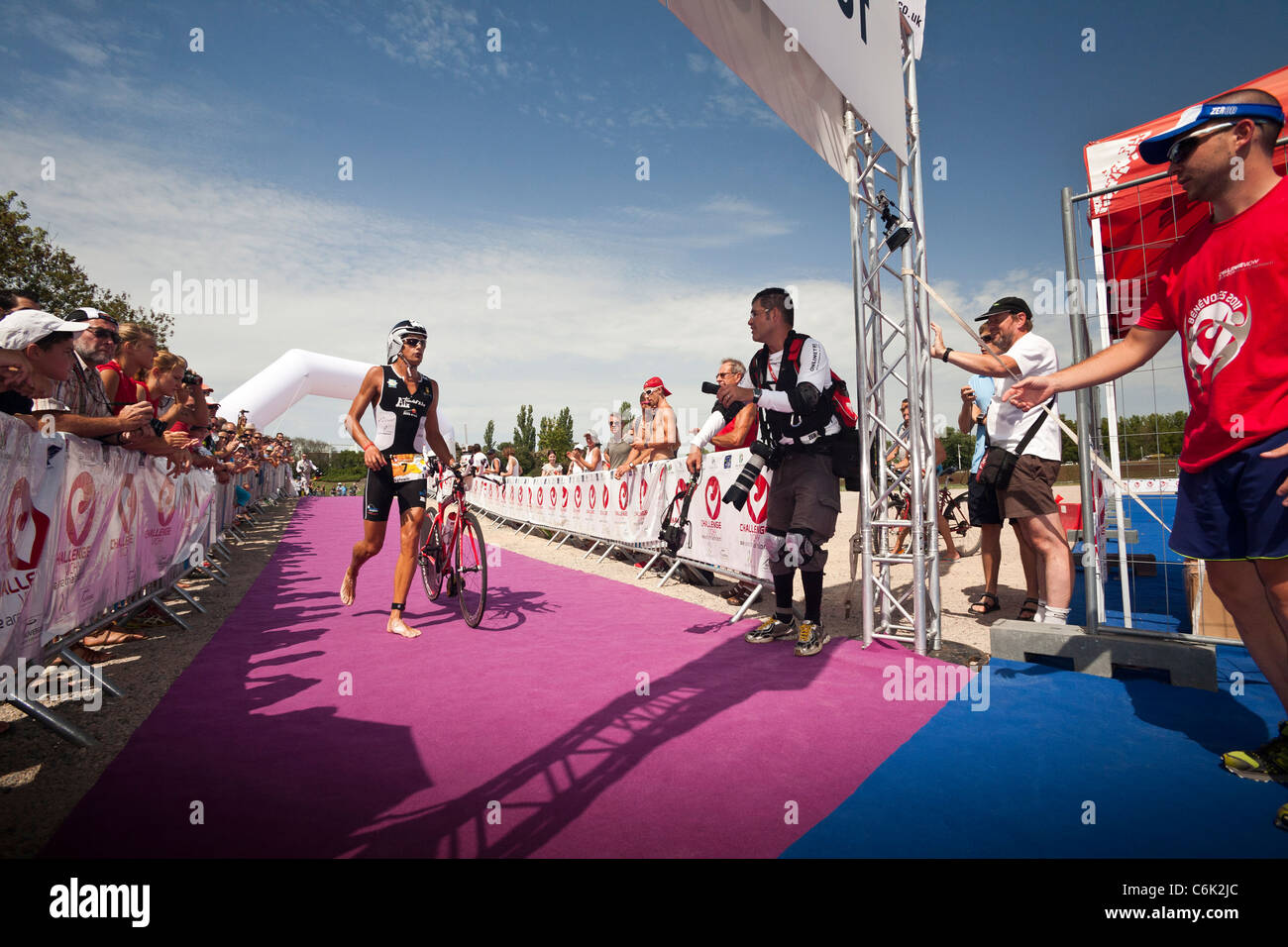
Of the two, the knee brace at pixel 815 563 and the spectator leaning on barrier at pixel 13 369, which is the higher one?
the spectator leaning on barrier at pixel 13 369

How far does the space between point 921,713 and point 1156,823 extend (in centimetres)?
118

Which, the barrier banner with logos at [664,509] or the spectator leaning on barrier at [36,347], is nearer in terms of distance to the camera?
Result: the spectator leaning on barrier at [36,347]

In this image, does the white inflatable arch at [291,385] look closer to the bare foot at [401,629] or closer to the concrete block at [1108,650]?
the bare foot at [401,629]

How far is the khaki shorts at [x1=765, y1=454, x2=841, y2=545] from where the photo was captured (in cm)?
428

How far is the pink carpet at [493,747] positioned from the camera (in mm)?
2033

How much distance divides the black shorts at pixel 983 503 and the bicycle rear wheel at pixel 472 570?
3.76 metres

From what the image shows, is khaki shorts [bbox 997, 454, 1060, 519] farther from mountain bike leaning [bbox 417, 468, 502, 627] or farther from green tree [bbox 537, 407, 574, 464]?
green tree [bbox 537, 407, 574, 464]

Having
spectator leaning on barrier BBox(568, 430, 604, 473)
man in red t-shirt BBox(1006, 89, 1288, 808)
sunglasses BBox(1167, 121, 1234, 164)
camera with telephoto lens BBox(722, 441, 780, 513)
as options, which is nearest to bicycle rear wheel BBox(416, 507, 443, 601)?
camera with telephoto lens BBox(722, 441, 780, 513)

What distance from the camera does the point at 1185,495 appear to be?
7.98ft

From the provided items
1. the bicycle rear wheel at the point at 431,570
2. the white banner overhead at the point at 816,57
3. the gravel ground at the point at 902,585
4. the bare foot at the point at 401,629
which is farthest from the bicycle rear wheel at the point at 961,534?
the bare foot at the point at 401,629

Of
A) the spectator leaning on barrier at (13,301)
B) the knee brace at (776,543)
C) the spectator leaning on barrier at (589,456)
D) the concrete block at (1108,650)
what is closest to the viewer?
the concrete block at (1108,650)

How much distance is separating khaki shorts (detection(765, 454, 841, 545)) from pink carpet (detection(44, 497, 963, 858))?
0.85m

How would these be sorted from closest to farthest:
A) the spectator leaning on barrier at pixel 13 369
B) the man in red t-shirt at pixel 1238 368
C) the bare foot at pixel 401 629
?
the man in red t-shirt at pixel 1238 368, the spectator leaning on barrier at pixel 13 369, the bare foot at pixel 401 629

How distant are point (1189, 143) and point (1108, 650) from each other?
2.61m
